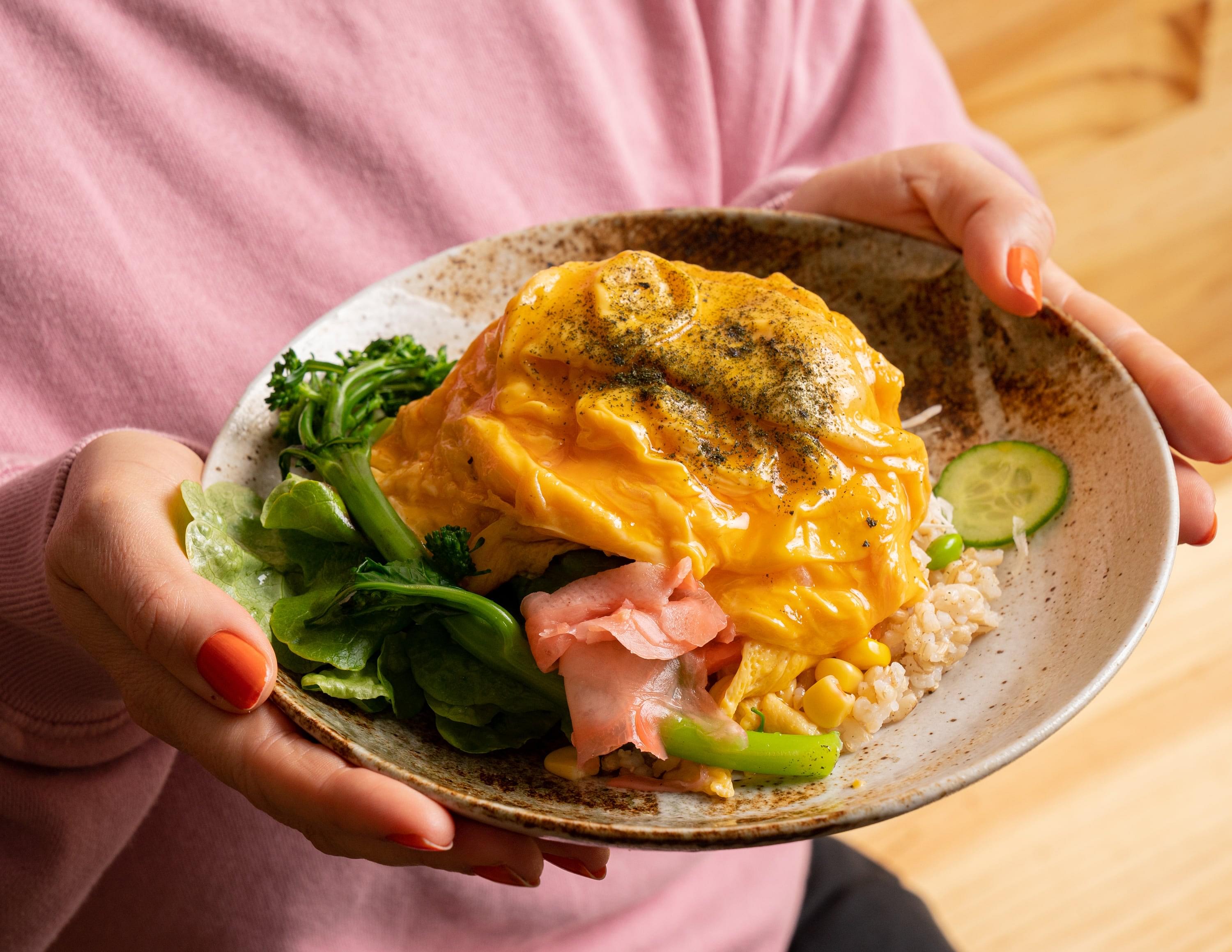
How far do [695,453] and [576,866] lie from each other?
99 cm

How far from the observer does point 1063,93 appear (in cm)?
742

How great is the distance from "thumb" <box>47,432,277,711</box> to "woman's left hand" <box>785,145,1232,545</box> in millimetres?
2157

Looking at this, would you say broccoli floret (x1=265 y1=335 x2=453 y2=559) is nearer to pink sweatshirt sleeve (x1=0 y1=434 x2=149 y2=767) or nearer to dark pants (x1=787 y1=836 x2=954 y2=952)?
pink sweatshirt sleeve (x1=0 y1=434 x2=149 y2=767)

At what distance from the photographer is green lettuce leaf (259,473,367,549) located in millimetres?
2451

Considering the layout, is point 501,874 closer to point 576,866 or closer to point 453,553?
point 576,866

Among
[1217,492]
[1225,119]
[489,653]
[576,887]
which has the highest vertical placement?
[489,653]

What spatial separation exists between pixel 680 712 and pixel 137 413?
2080mm

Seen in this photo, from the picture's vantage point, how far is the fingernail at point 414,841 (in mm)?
1917

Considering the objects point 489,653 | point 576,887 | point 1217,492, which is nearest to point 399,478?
point 489,653

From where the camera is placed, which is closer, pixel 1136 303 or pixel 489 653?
pixel 489 653

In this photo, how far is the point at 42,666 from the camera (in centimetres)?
291

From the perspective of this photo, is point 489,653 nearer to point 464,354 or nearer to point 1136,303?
point 464,354

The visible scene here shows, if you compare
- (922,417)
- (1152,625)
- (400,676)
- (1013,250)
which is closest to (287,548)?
(400,676)

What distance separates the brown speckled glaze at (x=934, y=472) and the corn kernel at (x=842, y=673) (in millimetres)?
140
